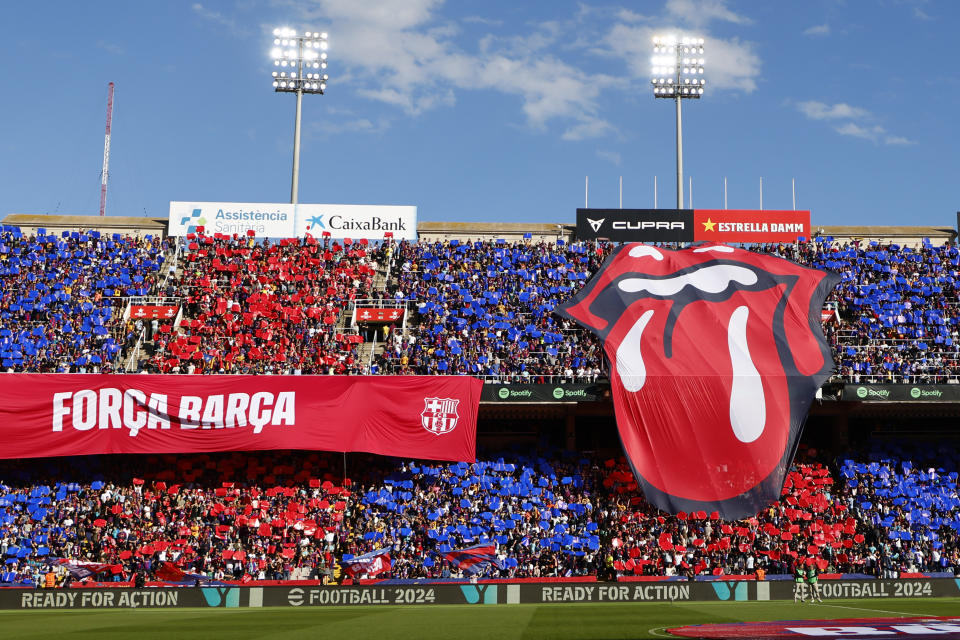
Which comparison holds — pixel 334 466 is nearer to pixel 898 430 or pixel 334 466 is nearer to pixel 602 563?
pixel 602 563

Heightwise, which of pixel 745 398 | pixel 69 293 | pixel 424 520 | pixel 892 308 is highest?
pixel 892 308

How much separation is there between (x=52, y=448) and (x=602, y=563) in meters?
22.4

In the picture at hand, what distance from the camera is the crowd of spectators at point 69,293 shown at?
123 feet

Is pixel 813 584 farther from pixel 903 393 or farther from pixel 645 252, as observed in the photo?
pixel 645 252

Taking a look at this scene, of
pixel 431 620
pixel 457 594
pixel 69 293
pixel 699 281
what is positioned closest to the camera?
pixel 431 620

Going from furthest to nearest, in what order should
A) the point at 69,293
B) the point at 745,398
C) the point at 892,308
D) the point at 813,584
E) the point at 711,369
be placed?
the point at 892,308 < the point at 69,293 < the point at 711,369 < the point at 745,398 < the point at 813,584

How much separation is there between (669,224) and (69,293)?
33.3 metres

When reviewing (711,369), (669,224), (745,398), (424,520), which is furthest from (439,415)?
(669,224)

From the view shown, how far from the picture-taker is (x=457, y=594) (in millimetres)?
28609

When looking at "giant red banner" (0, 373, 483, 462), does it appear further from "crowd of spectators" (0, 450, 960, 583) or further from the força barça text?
"crowd of spectators" (0, 450, 960, 583)

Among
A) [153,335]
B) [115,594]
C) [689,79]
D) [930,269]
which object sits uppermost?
[689,79]

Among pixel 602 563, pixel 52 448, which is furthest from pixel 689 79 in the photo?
pixel 52 448

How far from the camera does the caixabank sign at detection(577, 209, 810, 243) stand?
47.9m

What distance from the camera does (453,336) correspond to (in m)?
39.4
